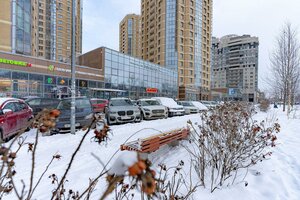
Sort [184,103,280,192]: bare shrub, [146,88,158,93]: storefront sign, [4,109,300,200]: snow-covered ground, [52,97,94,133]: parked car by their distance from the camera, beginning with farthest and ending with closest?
[146,88,158,93]: storefront sign → [52,97,94,133]: parked car → [184,103,280,192]: bare shrub → [4,109,300,200]: snow-covered ground

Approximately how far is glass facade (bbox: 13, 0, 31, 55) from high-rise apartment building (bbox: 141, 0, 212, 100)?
3987 cm

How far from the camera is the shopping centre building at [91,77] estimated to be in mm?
24245

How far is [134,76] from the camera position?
140 ft

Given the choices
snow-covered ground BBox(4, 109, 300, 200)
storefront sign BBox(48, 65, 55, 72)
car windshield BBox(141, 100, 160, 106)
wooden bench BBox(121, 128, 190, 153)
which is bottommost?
snow-covered ground BBox(4, 109, 300, 200)

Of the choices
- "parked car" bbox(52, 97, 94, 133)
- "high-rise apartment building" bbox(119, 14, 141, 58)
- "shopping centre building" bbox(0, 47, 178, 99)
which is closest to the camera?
"parked car" bbox(52, 97, 94, 133)

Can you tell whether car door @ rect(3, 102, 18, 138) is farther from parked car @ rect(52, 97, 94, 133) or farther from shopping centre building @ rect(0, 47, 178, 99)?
shopping centre building @ rect(0, 47, 178, 99)

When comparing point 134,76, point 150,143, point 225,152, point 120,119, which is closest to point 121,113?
point 120,119

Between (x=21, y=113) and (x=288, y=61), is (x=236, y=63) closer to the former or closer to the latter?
(x=288, y=61)

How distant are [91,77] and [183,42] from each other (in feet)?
131

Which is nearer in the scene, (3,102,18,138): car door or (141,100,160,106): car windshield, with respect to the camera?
(3,102,18,138): car door

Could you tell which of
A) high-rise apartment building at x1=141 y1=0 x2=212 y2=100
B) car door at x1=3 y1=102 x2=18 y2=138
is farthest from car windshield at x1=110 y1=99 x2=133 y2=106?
high-rise apartment building at x1=141 y1=0 x2=212 y2=100

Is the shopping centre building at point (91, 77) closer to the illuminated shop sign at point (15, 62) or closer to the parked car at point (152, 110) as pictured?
the illuminated shop sign at point (15, 62)

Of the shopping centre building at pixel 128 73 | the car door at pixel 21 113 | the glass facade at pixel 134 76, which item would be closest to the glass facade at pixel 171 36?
the glass facade at pixel 134 76

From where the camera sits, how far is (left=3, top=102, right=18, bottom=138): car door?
6875 millimetres
